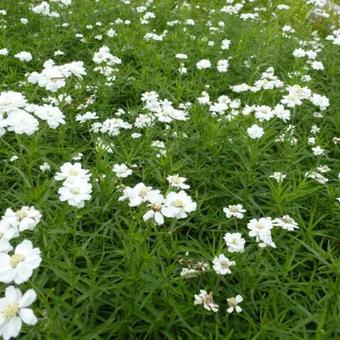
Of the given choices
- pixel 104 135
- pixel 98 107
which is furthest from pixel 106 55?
pixel 104 135

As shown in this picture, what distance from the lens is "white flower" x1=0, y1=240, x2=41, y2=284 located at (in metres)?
1.36

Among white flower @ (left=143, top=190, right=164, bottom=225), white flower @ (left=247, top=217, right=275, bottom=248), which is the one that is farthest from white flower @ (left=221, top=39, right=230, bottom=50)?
white flower @ (left=143, top=190, right=164, bottom=225)

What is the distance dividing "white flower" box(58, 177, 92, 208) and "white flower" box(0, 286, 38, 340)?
0.43 meters

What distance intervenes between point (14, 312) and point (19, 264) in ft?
0.45

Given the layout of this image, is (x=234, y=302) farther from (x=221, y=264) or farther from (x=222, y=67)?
(x=222, y=67)

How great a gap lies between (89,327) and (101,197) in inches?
31.1

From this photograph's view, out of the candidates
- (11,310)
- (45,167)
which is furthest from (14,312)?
(45,167)

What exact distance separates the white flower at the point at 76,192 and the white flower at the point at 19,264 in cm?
29

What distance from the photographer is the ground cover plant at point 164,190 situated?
1.90m

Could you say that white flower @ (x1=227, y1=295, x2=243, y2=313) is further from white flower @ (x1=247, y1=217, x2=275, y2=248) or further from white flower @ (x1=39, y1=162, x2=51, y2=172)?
white flower @ (x1=39, y1=162, x2=51, y2=172)

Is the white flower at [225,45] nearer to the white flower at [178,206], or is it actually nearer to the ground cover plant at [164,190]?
the ground cover plant at [164,190]

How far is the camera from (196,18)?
6137 millimetres

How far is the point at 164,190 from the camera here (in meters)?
2.66

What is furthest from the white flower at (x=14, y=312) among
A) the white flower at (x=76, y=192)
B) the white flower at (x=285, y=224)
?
the white flower at (x=285, y=224)
